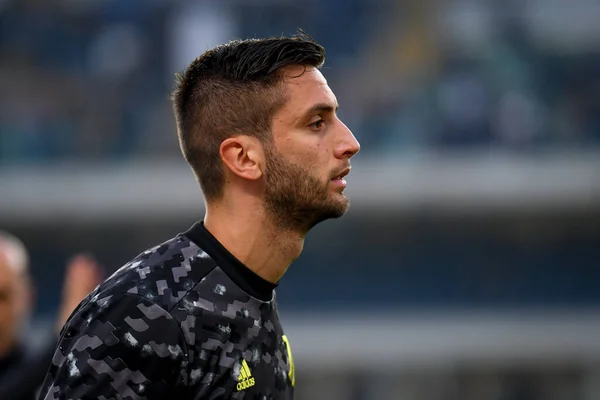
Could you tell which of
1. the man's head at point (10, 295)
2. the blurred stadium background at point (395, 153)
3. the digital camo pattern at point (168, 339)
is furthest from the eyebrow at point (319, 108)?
the blurred stadium background at point (395, 153)

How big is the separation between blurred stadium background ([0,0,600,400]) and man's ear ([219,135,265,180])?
42.1 feet

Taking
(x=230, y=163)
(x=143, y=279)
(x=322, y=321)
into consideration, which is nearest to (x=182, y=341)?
(x=143, y=279)

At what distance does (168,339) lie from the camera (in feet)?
8.02

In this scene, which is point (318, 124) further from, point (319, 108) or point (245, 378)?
point (245, 378)

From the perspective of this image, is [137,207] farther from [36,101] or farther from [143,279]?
[143,279]

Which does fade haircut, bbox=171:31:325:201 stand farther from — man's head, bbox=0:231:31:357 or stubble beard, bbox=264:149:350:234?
man's head, bbox=0:231:31:357

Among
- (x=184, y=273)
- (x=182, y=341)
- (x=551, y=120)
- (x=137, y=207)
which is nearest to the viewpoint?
(x=182, y=341)

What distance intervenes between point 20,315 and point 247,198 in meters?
2.18

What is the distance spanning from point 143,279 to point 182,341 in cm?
19

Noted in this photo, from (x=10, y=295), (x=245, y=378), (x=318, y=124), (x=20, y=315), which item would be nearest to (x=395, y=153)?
(x=20, y=315)

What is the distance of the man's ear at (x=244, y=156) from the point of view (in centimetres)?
277

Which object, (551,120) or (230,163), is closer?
(230,163)

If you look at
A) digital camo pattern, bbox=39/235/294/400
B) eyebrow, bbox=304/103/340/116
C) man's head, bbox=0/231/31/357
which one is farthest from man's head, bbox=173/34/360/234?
man's head, bbox=0/231/31/357

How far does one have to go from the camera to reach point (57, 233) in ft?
58.4
